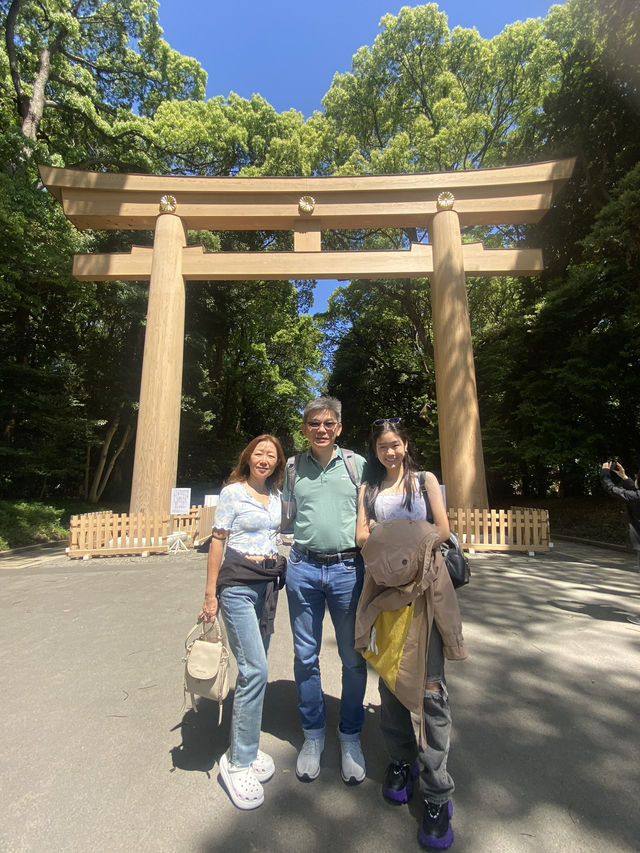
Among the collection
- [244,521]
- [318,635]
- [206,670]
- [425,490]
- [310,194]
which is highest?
[310,194]

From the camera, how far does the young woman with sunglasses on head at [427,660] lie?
1.73 metres

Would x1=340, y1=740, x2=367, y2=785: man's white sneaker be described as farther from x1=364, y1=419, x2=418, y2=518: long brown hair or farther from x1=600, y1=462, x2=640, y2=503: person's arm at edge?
x1=600, y1=462, x2=640, y2=503: person's arm at edge

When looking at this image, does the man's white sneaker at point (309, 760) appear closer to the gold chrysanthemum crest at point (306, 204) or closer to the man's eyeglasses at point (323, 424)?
the man's eyeglasses at point (323, 424)

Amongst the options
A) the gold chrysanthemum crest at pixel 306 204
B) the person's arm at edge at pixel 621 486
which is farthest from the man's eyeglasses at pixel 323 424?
the gold chrysanthemum crest at pixel 306 204

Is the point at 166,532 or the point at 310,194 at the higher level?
the point at 310,194

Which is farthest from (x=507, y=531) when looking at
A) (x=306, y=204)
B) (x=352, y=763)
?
(x=306, y=204)

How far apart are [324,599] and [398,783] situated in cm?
83

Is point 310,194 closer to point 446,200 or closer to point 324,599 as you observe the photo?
point 446,200

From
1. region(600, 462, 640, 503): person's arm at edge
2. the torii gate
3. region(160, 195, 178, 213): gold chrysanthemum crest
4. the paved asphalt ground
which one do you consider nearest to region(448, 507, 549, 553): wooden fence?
the torii gate

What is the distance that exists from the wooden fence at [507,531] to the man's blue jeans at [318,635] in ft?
23.1

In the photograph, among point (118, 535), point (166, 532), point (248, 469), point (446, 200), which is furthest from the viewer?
point (446, 200)

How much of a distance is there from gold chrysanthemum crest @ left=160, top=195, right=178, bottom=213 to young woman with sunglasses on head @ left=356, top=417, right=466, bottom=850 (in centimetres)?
1075

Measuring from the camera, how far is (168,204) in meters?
10.7

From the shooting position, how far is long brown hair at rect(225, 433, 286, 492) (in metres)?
2.44
